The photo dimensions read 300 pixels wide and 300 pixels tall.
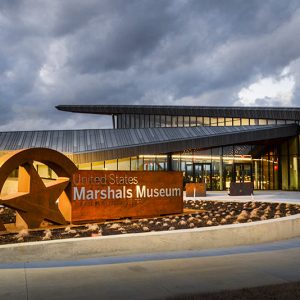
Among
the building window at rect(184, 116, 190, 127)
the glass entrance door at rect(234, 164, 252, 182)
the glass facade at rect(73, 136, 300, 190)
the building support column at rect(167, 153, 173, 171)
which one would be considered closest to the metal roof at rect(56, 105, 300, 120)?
the building window at rect(184, 116, 190, 127)

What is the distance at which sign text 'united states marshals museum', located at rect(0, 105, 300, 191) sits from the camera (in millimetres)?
32688

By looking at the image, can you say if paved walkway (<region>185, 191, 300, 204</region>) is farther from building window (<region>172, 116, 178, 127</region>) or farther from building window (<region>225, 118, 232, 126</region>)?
building window (<region>172, 116, 178, 127</region>)

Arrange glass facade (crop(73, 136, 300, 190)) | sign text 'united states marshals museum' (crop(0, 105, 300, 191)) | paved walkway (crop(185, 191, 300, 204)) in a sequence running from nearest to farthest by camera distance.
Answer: paved walkway (crop(185, 191, 300, 204)) → sign text 'united states marshals museum' (crop(0, 105, 300, 191)) → glass facade (crop(73, 136, 300, 190))

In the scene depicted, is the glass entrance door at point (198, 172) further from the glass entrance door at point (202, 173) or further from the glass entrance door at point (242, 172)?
the glass entrance door at point (242, 172)

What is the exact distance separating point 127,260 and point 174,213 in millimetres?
6555

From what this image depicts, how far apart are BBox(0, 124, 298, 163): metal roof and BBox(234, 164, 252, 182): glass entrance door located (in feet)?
10.4

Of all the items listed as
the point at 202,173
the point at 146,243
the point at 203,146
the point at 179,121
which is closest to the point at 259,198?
the point at 203,146

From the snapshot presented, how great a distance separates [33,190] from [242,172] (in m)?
30.2

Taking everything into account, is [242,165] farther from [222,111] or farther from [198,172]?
[222,111]

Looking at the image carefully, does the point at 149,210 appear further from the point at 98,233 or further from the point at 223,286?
the point at 223,286

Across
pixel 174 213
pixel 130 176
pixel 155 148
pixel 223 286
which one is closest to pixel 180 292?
pixel 223 286

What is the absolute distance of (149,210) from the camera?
544 inches

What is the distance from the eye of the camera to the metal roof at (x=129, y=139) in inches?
1264

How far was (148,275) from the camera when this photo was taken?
6.90 m
